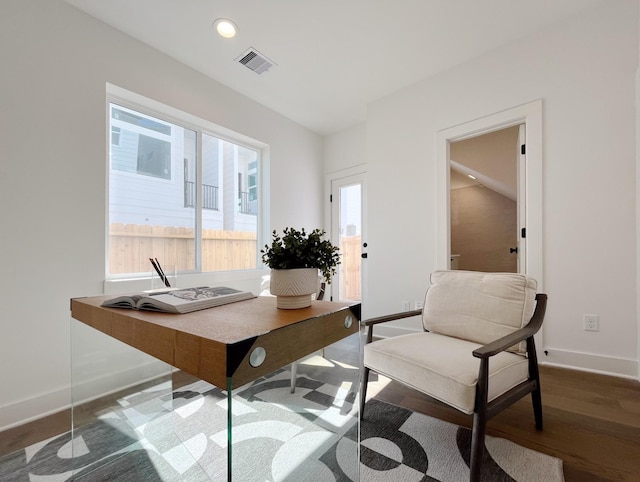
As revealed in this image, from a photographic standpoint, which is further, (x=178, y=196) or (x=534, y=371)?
(x=178, y=196)

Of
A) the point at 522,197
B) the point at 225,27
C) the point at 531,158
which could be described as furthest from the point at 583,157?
the point at 225,27

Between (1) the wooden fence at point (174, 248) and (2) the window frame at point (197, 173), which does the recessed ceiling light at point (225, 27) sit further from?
(1) the wooden fence at point (174, 248)

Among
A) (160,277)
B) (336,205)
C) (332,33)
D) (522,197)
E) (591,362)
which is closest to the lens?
(160,277)

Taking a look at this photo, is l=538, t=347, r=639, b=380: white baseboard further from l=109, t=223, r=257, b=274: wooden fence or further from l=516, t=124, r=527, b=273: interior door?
l=109, t=223, r=257, b=274: wooden fence

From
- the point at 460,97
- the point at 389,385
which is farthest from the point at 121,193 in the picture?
the point at 460,97

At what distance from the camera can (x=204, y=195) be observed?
3.01 meters

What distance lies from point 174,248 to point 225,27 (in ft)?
6.19

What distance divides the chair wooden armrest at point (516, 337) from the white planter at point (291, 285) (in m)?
0.72

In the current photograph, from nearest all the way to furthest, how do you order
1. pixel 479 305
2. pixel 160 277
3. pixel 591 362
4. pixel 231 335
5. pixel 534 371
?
pixel 231 335, pixel 534 371, pixel 479 305, pixel 160 277, pixel 591 362

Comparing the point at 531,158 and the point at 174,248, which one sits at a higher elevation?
the point at 531,158

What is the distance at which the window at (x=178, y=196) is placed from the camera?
94.7 inches

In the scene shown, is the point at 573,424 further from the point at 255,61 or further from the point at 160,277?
the point at 255,61

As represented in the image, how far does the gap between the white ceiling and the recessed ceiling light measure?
0.04 metres

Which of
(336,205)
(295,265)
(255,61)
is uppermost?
(255,61)
